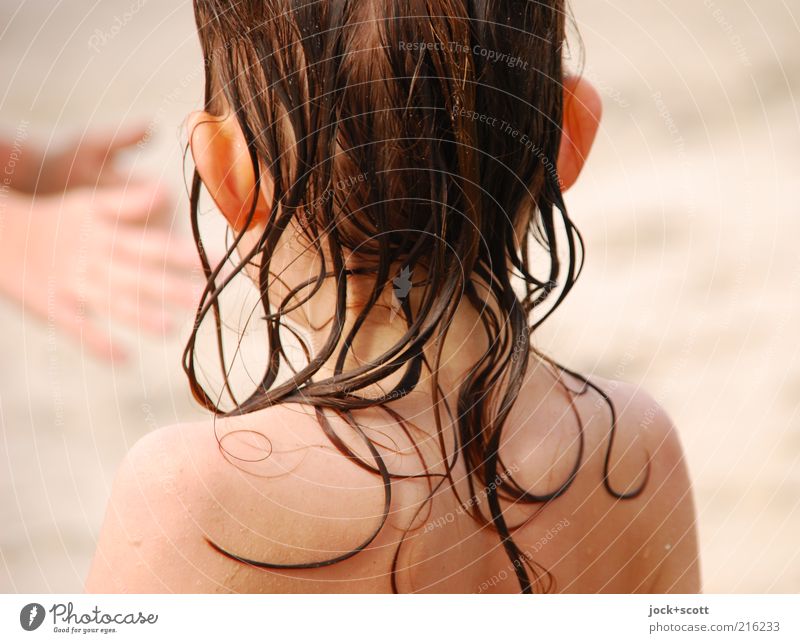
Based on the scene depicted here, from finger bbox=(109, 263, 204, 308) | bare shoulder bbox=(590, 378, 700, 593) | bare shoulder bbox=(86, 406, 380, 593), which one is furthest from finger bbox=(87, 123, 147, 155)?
bare shoulder bbox=(590, 378, 700, 593)

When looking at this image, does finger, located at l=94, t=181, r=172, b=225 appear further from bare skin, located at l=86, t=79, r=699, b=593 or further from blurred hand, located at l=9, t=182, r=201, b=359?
bare skin, located at l=86, t=79, r=699, b=593

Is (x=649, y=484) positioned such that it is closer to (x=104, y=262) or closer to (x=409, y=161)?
(x=409, y=161)

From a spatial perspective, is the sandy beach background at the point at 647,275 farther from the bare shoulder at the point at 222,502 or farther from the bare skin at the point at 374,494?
the bare shoulder at the point at 222,502

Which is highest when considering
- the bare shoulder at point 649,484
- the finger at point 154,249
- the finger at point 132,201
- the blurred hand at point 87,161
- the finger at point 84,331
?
the blurred hand at point 87,161

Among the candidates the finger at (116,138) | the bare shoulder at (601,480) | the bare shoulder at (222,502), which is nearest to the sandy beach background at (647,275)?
the finger at (116,138)

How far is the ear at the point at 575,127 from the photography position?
704mm

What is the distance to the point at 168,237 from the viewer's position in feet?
2.76

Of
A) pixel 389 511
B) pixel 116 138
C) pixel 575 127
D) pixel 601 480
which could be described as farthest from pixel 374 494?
pixel 116 138

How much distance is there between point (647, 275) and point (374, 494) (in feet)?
1.58

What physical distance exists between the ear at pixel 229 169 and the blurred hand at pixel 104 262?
18 centimetres

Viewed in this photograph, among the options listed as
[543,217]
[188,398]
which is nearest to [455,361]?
[543,217]

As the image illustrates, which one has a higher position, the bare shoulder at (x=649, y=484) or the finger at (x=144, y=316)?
the finger at (x=144, y=316)

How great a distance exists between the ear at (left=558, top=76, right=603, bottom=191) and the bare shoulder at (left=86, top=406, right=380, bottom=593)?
0.31m

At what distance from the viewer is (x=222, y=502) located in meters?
0.56
